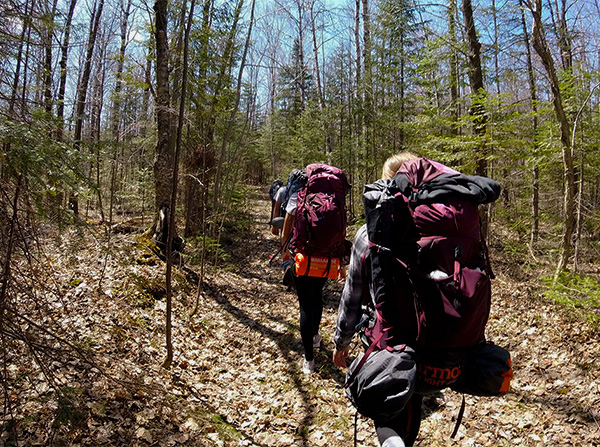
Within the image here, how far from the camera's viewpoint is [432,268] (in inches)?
69.2

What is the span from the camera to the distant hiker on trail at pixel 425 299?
1691 mm

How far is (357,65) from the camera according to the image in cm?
1468

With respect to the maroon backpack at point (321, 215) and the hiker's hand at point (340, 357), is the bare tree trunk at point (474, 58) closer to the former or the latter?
the maroon backpack at point (321, 215)

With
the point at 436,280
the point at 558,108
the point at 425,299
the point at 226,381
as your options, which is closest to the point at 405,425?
the point at 425,299

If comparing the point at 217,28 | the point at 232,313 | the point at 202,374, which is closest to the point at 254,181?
the point at 217,28

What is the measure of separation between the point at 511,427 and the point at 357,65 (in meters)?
14.3

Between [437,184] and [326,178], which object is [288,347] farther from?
[437,184]

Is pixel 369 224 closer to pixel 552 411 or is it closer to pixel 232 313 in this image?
pixel 552 411

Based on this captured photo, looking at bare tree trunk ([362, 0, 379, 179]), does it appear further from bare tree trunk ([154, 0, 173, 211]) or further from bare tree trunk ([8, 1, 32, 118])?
bare tree trunk ([8, 1, 32, 118])

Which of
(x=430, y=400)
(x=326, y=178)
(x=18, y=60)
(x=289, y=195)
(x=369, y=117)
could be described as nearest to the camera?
(x=18, y=60)

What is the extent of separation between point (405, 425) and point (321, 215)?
1989 mm

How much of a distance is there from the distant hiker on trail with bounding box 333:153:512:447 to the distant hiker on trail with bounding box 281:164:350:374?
1572 millimetres

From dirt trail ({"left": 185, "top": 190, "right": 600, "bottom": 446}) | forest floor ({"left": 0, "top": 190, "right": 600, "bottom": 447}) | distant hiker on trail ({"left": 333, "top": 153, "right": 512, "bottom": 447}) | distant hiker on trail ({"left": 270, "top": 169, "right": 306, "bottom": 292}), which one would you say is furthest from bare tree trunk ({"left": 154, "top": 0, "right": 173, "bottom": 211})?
distant hiker on trail ({"left": 333, "top": 153, "right": 512, "bottom": 447})

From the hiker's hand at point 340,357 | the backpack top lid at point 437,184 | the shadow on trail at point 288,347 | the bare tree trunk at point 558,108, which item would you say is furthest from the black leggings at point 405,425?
the bare tree trunk at point 558,108
